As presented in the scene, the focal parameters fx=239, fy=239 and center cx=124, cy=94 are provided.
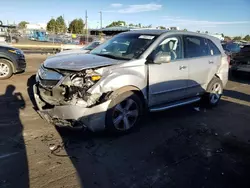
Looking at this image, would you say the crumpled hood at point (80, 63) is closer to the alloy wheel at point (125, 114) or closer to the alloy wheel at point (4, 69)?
the alloy wheel at point (125, 114)

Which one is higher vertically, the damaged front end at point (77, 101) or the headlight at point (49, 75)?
the headlight at point (49, 75)

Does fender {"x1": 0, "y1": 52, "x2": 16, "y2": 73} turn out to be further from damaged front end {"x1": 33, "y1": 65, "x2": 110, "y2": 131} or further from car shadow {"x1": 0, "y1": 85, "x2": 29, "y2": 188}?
damaged front end {"x1": 33, "y1": 65, "x2": 110, "y2": 131}

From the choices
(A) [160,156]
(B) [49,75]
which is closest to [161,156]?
(A) [160,156]

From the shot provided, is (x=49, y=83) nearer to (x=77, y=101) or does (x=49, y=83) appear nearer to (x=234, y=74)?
(x=77, y=101)

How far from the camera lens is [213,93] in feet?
20.5

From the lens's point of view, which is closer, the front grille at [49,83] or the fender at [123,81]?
the fender at [123,81]

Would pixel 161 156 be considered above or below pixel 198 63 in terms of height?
below

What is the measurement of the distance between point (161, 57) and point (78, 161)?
2348 mm

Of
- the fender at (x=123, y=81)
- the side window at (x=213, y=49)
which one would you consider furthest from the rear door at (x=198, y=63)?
the fender at (x=123, y=81)

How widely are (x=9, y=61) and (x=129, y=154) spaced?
6283 mm

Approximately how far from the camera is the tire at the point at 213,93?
20.0ft

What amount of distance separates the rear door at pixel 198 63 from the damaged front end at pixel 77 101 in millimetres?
2362

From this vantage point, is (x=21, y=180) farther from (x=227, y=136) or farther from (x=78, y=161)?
(x=227, y=136)

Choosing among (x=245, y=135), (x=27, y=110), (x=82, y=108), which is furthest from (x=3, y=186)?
(x=245, y=135)
